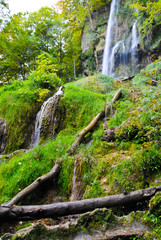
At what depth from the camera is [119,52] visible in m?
15.1

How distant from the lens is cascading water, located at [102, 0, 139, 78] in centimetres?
1419

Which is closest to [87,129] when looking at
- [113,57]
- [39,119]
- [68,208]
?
[39,119]

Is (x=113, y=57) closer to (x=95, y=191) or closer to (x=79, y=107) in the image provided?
(x=79, y=107)

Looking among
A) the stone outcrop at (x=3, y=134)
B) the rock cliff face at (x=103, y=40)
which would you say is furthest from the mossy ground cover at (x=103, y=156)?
the rock cliff face at (x=103, y=40)

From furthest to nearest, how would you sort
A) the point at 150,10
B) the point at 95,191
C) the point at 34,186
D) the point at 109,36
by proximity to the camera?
the point at 109,36 → the point at 150,10 → the point at 34,186 → the point at 95,191

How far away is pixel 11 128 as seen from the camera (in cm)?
847

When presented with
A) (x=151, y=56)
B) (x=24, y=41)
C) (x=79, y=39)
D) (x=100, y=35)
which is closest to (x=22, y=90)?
(x=24, y=41)

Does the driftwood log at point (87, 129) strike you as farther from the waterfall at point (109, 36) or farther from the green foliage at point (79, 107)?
the waterfall at point (109, 36)

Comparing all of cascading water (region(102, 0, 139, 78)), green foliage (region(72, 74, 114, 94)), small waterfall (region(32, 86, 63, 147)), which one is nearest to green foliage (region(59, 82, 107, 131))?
small waterfall (region(32, 86, 63, 147))

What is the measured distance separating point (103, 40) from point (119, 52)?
15.5ft

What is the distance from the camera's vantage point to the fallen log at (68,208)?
9.50 feet

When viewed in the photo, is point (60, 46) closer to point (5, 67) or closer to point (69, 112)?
point (5, 67)

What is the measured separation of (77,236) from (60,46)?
19492 millimetres

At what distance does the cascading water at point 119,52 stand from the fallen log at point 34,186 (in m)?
11.8
